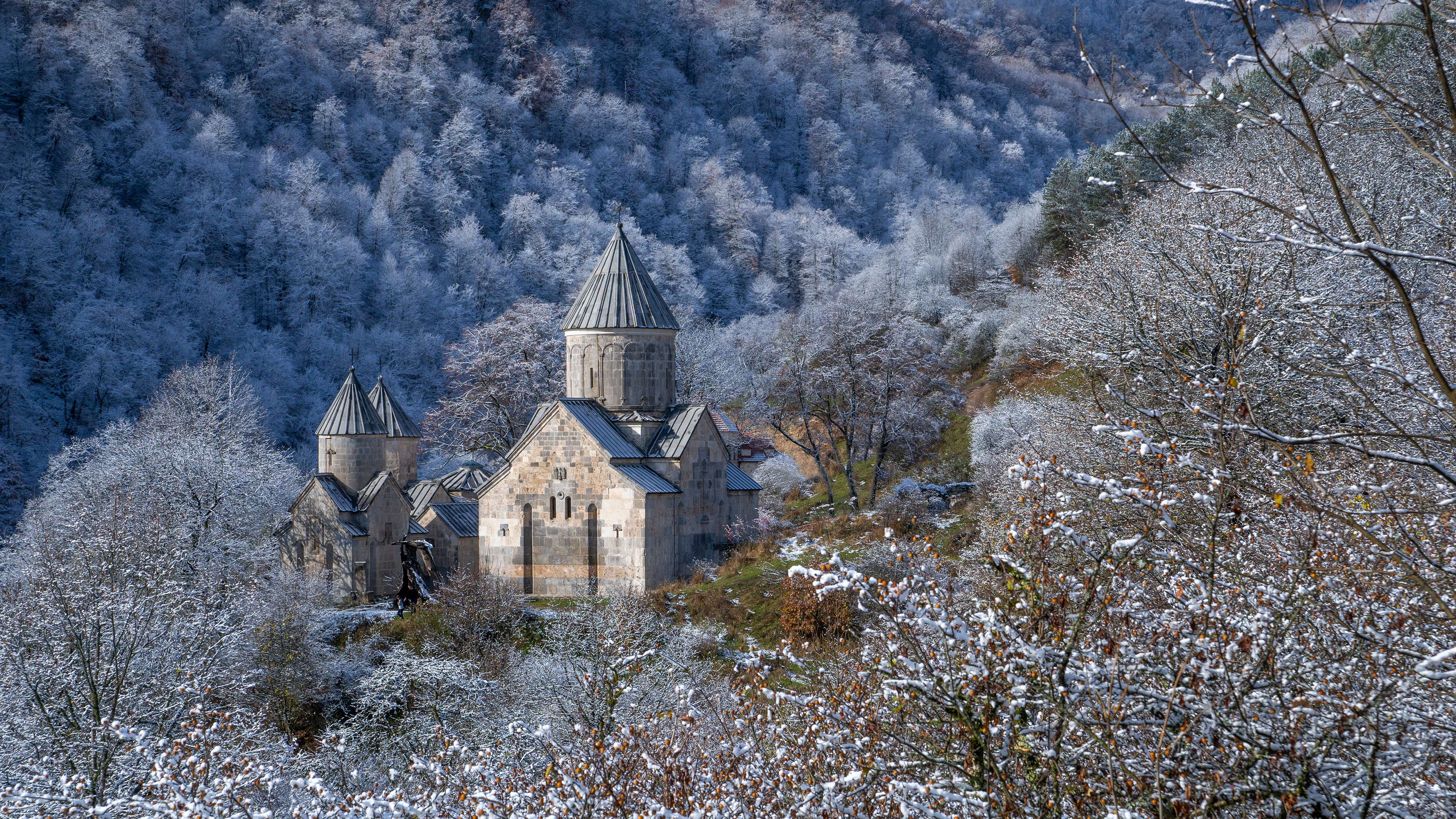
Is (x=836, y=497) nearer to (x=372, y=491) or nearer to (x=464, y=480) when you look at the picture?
(x=464, y=480)

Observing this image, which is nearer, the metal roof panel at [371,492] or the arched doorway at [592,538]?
the arched doorway at [592,538]

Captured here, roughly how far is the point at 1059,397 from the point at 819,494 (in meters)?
14.7

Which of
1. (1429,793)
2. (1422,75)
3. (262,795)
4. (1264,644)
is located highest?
(1422,75)

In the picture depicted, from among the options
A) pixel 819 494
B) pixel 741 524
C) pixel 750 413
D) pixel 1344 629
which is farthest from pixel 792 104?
pixel 1344 629

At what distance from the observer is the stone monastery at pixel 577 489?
22797 millimetres

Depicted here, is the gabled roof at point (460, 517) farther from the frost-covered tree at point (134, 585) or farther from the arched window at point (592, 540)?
the frost-covered tree at point (134, 585)

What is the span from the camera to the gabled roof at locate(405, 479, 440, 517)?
2584 centimetres

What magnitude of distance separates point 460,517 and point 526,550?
3.02 m

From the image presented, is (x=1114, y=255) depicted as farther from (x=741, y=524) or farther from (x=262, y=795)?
(x=262, y=795)

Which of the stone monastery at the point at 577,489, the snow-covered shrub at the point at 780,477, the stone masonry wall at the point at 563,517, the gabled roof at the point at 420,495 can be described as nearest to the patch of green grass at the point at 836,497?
the snow-covered shrub at the point at 780,477

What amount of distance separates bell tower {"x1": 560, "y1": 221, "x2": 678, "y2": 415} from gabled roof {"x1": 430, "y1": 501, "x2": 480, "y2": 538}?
3.85 m

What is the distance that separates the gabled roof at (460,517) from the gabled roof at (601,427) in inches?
136

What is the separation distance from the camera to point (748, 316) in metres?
56.9

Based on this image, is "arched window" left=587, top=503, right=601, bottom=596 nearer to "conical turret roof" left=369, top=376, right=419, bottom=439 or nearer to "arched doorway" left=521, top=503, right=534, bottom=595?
"arched doorway" left=521, top=503, right=534, bottom=595
